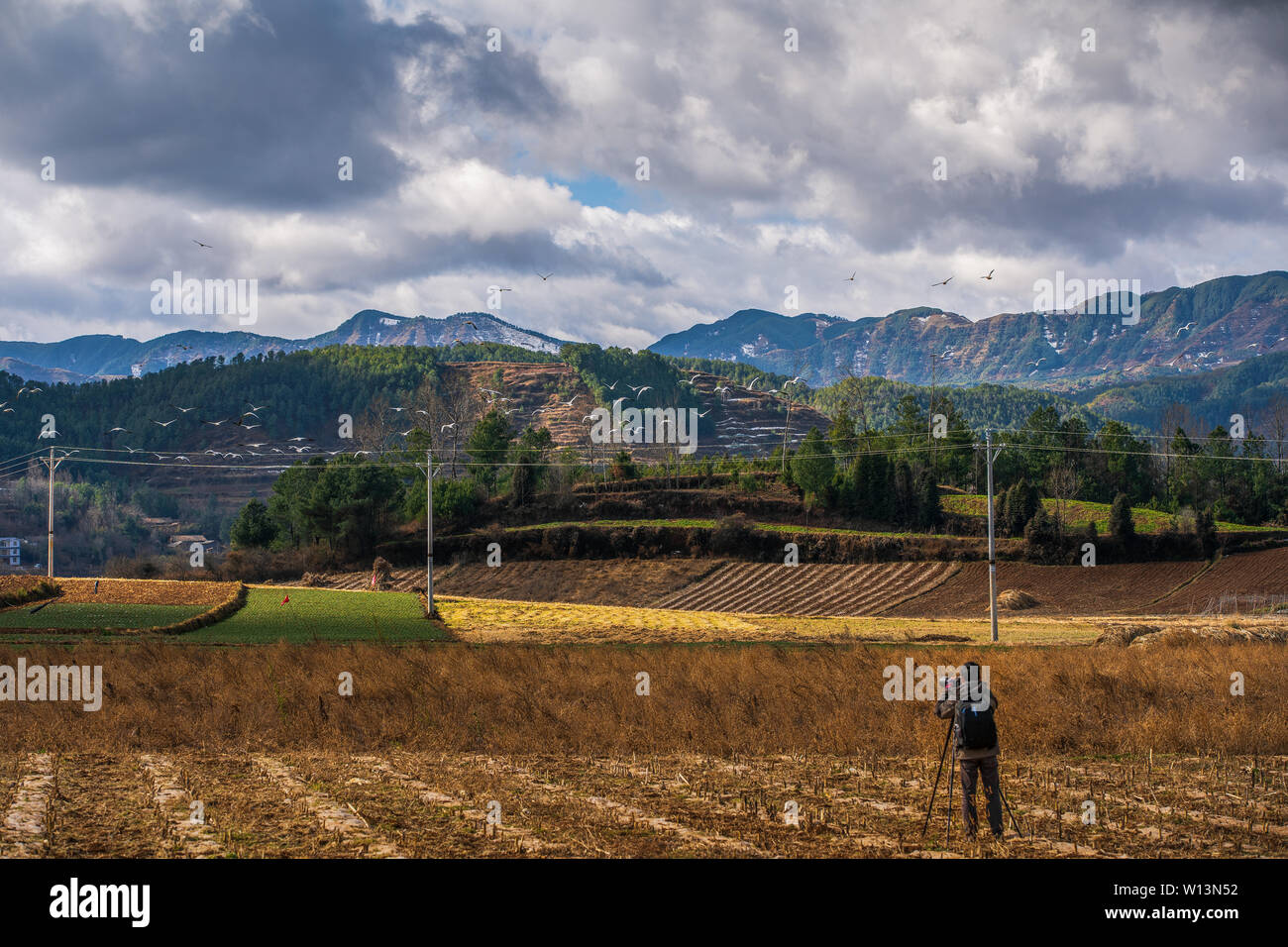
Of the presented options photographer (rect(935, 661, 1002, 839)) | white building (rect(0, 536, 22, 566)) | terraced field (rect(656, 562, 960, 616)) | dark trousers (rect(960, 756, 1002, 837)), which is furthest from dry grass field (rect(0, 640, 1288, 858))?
white building (rect(0, 536, 22, 566))

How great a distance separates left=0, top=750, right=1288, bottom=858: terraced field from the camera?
1434cm

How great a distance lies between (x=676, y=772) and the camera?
66.0ft

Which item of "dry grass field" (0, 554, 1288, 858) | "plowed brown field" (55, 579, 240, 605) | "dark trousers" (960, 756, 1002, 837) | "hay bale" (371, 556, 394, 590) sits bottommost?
"hay bale" (371, 556, 394, 590)

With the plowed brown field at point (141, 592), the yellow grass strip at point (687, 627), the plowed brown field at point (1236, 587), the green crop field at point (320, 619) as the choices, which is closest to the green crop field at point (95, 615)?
the plowed brown field at point (141, 592)

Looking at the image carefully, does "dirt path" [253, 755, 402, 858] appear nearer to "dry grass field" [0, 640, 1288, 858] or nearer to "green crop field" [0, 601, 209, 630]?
"dry grass field" [0, 640, 1288, 858]

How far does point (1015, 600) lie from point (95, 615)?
209ft

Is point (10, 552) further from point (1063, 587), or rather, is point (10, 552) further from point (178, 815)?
point (178, 815)

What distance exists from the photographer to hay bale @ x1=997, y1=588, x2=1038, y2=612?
233 feet
